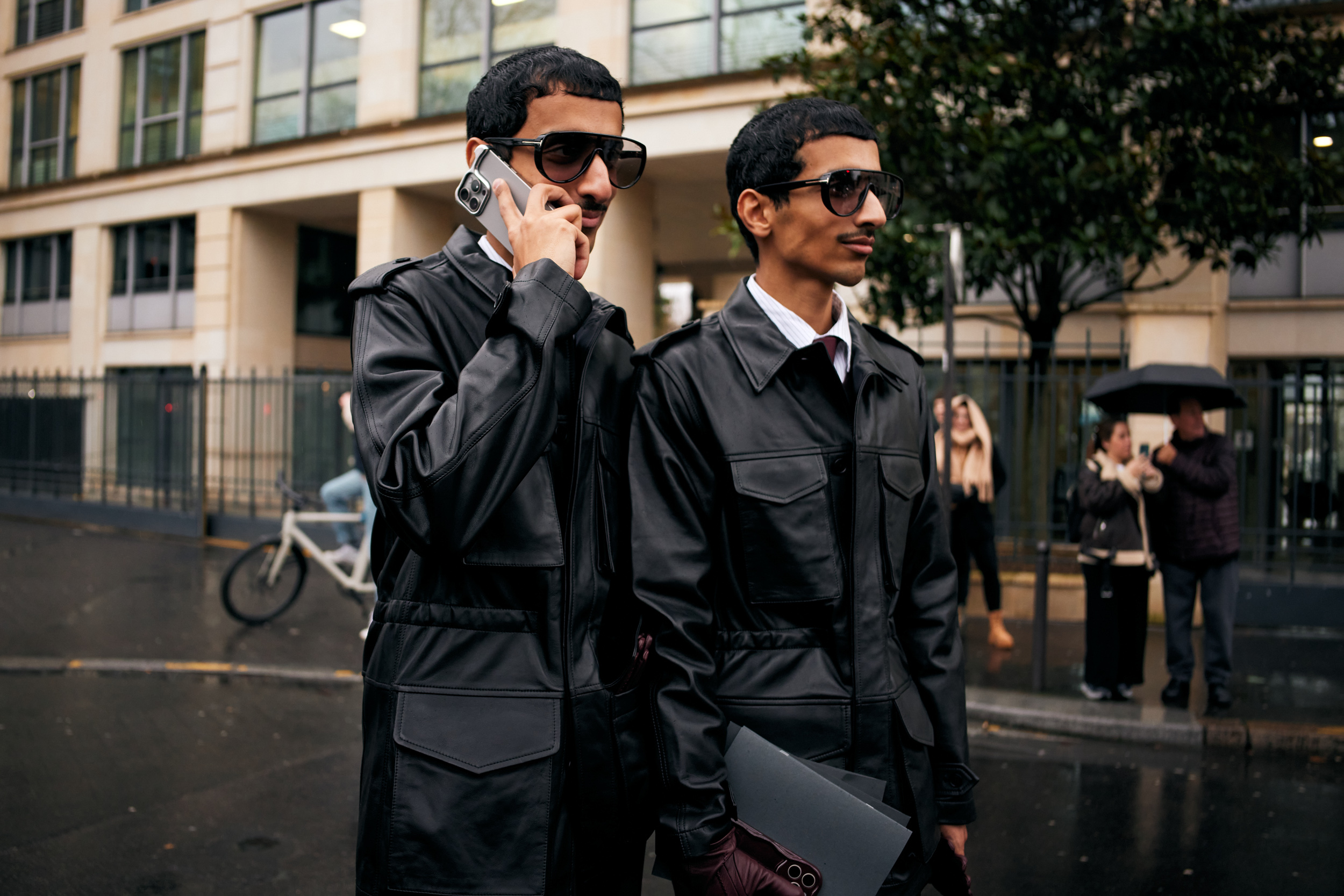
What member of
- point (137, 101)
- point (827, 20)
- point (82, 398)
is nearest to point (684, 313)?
point (137, 101)

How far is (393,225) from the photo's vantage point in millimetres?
16922

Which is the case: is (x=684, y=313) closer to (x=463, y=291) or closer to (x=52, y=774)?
(x=52, y=774)

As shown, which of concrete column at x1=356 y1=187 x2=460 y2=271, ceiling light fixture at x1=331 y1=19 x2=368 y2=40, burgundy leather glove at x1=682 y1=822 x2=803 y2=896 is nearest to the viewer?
burgundy leather glove at x1=682 y1=822 x2=803 y2=896

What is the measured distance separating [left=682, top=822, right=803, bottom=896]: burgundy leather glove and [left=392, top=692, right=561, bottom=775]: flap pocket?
0.32 m

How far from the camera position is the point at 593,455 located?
5.96ft

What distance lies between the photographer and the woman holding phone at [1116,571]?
22.0ft

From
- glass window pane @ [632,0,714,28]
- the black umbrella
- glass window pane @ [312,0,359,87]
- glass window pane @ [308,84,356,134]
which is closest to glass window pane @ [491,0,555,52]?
glass window pane @ [632,0,714,28]

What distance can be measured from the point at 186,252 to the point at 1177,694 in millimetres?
19619

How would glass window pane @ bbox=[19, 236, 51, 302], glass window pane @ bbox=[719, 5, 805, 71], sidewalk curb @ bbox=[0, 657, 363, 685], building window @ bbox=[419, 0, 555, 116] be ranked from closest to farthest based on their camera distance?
1. sidewalk curb @ bbox=[0, 657, 363, 685]
2. glass window pane @ bbox=[719, 5, 805, 71]
3. building window @ bbox=[419, 0, 555, 116]
4. glass window pane @ bbox=[19, 236, 51, 302]

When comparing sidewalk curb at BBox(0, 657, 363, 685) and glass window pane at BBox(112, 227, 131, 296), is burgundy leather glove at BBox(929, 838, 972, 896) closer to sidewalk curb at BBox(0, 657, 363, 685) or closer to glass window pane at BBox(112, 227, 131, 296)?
sidewalk curb at BBox(0, 657, 363, 685)

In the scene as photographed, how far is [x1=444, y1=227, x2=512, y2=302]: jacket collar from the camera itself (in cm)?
181

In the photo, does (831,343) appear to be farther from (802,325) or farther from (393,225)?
(393,225)

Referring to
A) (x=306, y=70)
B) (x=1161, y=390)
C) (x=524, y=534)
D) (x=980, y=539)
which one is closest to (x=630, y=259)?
(x=306, y=70)

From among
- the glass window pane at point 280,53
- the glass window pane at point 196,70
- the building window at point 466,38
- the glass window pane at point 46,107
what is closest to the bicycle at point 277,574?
the building window at point 466,38
